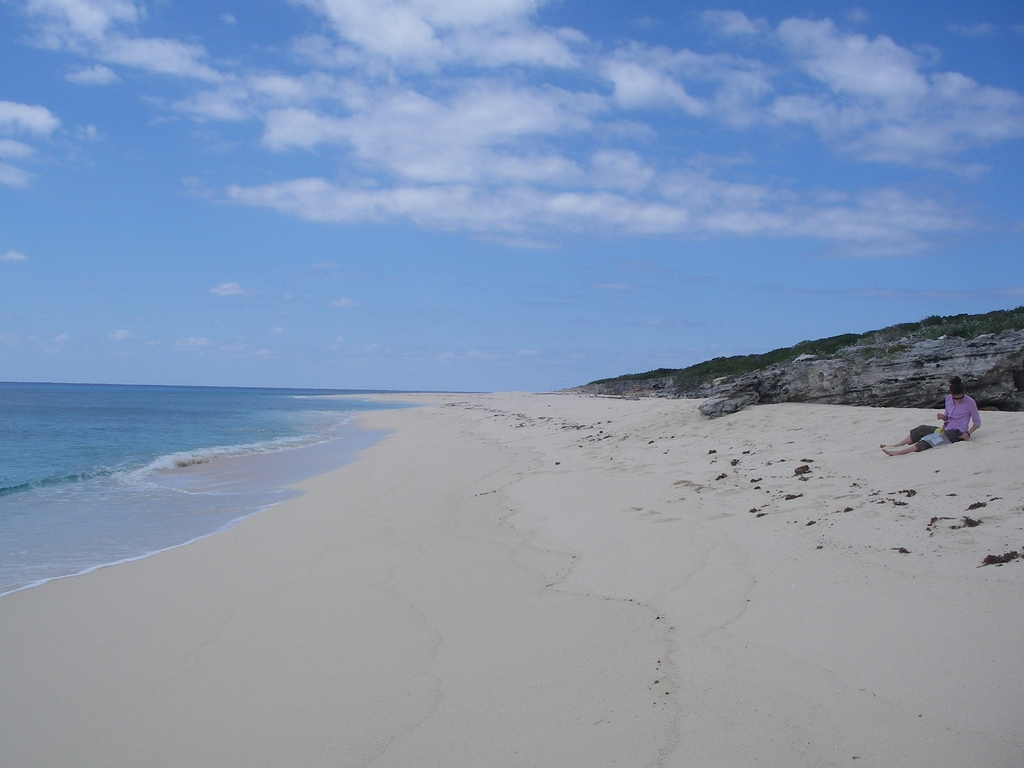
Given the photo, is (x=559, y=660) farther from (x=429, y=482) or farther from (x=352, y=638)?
(x=429, y=482)

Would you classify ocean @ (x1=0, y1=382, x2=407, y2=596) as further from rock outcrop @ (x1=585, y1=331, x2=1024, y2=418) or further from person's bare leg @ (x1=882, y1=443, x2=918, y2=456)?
rock outcrop @ (x1=585, y1=331, x2=1024, y2=418)

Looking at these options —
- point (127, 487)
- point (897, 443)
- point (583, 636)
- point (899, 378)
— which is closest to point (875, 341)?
point (899, 378)

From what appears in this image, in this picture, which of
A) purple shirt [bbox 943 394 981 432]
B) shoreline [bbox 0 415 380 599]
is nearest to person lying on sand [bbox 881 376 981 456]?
purple shirt [bbox 943 394 981 432]

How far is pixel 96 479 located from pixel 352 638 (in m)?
12.5

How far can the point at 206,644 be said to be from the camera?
4.34 metres

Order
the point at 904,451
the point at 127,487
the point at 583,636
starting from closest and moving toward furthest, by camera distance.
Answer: the point at 583,636 → the point at 904,451 → the point at 127,487

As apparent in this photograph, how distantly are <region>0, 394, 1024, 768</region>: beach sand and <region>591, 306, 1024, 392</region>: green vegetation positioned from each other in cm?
780

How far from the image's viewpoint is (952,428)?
725 centimetres

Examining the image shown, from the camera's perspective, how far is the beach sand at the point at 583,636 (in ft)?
9.30

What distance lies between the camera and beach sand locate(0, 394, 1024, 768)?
2.83m

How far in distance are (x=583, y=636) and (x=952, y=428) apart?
5.90 m

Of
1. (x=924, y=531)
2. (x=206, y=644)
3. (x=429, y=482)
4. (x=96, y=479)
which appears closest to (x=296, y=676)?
(x=206, y=644)

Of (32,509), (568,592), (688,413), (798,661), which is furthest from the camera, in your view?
(688,413)

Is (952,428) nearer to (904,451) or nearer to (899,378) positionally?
(904,451)
